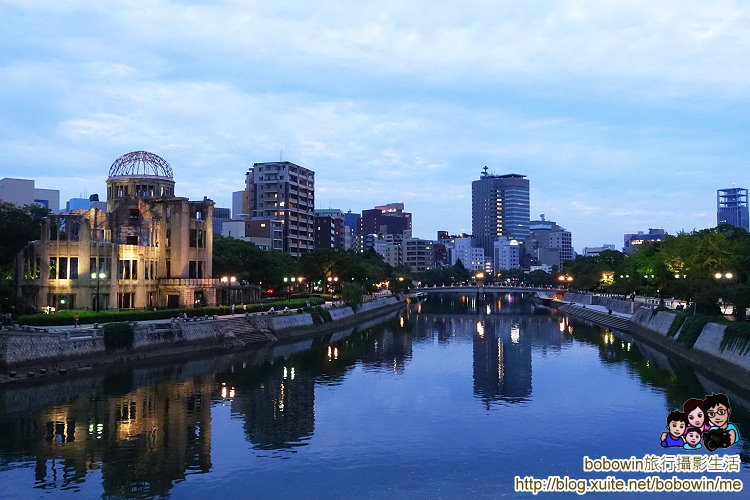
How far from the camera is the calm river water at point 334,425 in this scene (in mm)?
30641

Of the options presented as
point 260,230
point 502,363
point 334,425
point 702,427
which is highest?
point 260,230

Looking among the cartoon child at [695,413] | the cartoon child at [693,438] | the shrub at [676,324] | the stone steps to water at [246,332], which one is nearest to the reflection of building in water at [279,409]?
the stone steps to water at [246,332]

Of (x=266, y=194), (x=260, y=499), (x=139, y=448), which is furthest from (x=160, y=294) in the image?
(x=266, y=194)

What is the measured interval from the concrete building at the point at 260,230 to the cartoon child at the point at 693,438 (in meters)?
138

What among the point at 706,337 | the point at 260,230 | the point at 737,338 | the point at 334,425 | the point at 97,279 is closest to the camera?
the point at 334,425

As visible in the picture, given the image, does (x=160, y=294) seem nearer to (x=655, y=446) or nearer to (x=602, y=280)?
(x=655, y=446)

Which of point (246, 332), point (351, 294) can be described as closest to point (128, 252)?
point (246, 332)

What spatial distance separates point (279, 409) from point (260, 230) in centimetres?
13078

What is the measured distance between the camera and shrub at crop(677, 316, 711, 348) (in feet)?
208

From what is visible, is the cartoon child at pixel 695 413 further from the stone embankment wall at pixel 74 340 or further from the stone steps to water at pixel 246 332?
the stone steps to water at pixel 246 332

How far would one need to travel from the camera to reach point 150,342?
208 ft

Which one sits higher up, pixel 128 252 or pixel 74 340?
pixel 128 252

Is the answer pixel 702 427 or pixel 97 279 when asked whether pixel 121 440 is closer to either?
pixel 702 427

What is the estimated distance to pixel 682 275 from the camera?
8881 centimetres
